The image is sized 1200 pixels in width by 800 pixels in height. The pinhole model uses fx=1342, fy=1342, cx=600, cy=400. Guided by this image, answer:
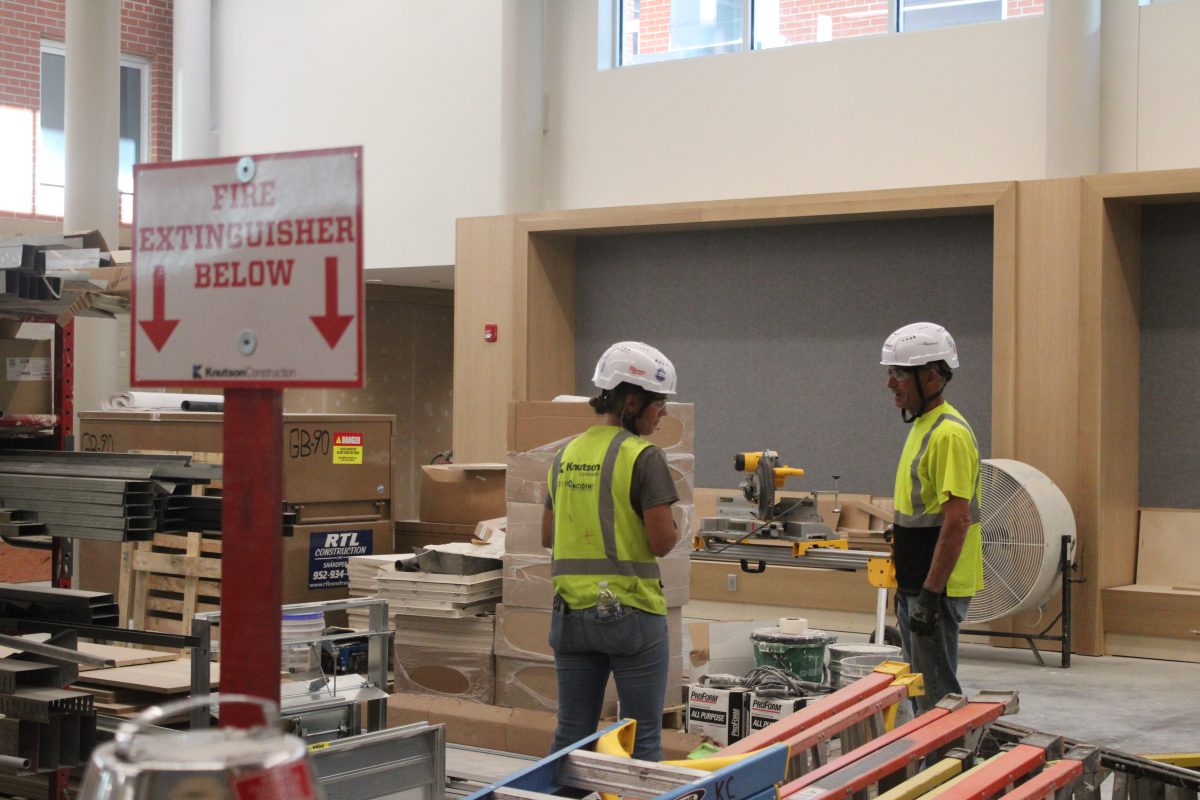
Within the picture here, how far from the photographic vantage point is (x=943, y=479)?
4281 mm

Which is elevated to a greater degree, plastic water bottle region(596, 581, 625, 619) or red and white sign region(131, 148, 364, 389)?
red and white sign region(131, 148, 364, 389)

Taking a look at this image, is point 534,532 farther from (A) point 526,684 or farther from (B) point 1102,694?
(B) point 1102,694

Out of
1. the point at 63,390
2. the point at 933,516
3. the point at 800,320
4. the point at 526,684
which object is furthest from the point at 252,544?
the point at 800,320

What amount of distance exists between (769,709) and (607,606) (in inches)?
54.1

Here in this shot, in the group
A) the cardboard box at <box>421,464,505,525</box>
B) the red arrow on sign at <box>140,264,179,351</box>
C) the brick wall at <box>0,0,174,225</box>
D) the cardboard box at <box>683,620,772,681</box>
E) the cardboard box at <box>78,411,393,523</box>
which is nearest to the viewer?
the red arrow on sign at <box>140,264,179,351</box>

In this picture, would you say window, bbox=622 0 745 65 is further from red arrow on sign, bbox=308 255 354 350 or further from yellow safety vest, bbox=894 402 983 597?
red arrow on sign, bbox=308 255 354 350

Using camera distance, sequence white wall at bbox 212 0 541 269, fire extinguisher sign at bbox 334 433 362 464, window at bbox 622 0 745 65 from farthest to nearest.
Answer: white wall at bbox 212 0 541 269, window at bbox 622 0 745 65, fire extinguisher sign at bbox 334 433 362 464

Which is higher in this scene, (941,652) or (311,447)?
(311,447)

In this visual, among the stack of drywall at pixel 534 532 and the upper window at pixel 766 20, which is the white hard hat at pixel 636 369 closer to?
the stack of drywall at pixel 534 532

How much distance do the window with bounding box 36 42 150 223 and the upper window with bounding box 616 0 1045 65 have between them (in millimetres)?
4691

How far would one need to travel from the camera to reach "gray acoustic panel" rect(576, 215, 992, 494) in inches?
356

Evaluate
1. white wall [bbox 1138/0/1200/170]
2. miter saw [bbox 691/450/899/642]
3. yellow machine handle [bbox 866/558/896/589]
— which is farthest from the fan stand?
white wall [bbox 1138/0/1200/170]

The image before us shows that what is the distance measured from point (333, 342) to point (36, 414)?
308 centimetres

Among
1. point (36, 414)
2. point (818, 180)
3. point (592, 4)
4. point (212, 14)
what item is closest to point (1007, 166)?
point (818, 180)
